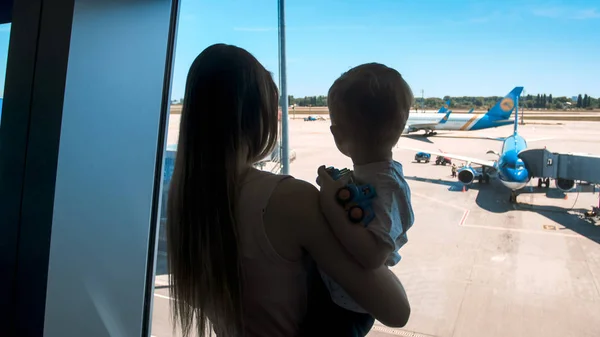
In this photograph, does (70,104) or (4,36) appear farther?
(4,36)

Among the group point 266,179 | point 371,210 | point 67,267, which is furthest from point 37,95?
point 371,210

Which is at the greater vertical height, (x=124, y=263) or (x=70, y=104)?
(x=70, y=104)

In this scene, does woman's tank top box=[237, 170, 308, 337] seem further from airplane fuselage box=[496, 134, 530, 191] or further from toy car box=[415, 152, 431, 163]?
toy car box=[415, 152, 431, 163]

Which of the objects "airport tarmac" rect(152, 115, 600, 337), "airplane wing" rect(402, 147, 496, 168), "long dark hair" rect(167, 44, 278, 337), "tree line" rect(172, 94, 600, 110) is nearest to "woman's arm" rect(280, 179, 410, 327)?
"long dark hair" rect(167, 44, 278, 337)

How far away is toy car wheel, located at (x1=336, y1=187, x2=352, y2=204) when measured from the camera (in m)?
0.52

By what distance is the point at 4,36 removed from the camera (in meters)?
1.31

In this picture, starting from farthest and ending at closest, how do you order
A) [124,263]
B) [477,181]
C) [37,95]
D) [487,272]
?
[477,181]
[487,272]
[124,263]
[37,95]

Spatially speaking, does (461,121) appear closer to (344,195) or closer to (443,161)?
(443,161)

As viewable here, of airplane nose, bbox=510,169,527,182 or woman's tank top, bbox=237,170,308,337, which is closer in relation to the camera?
woman's tank top, bbox=237,170,308,337

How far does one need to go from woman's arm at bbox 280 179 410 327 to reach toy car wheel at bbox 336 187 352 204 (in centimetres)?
3

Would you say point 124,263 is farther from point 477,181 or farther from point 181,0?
point 477,181

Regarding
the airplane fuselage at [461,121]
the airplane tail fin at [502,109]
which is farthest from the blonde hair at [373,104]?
the airplane tail fin at [502,109]

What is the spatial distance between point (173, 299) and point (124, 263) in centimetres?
83

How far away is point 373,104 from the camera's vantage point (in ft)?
2.31
